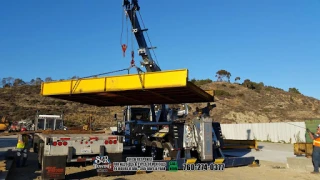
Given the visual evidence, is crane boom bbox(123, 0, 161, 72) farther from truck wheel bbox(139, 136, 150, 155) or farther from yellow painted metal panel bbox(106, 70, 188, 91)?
yellow painted metal panel bbox(106, 70, 188, 91)

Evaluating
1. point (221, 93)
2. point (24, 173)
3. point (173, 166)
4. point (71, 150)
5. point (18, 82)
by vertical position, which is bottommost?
point (24, 173)

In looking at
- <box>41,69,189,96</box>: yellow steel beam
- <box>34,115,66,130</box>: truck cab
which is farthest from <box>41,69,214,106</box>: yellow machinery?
<box>34,115,66,130</box>: truck cab

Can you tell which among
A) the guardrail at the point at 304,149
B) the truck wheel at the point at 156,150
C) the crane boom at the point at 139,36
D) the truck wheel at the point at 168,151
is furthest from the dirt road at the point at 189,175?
the crane boom at the point at 139,36

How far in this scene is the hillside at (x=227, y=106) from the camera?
4684 centimetres

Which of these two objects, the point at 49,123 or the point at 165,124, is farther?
the point at 49,123

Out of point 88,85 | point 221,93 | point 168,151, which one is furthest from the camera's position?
point 221,93

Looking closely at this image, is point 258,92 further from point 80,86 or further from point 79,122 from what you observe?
point 80,86

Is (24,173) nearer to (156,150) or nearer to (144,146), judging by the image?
(156,150)

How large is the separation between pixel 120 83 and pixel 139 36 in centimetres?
846

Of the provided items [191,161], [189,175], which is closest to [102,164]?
[189,175]

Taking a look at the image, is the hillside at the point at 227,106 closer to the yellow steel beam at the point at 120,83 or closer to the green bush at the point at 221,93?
the green bush at the point at 221,93

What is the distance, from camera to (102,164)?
29.7 ft

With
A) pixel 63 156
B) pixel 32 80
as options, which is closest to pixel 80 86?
pixel 63 156

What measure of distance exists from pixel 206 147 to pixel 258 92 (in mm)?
57566
